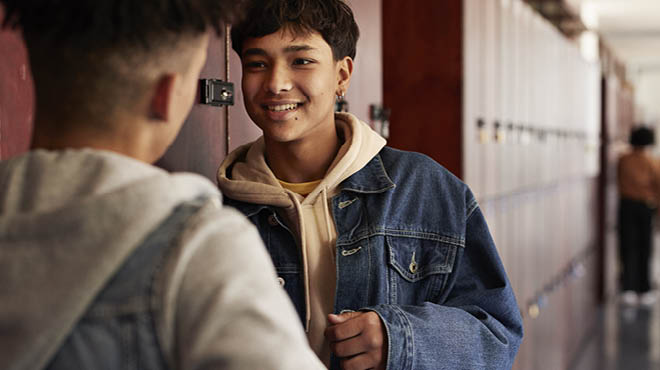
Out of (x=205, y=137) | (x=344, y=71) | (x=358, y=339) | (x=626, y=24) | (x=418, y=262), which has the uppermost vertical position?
(x=626, y=24)

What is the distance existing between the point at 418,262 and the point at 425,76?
5.96ft

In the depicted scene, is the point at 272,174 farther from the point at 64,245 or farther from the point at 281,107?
the point at 64,245

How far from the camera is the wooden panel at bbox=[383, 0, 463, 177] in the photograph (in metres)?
2.95

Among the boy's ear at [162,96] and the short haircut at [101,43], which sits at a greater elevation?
the short haircut at [101,43]

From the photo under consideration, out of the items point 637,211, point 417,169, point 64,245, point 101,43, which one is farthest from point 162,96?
point 637,211

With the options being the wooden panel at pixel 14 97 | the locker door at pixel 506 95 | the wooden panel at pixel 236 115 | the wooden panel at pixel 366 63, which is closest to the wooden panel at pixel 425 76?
the locker door at pixel 506 95

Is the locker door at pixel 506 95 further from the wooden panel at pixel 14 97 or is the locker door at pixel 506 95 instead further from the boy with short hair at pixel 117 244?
the boy with short hair at pixel 117 244

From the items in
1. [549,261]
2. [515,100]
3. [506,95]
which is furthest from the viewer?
[549,261]

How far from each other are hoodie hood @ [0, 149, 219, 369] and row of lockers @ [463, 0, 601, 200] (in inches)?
93.3

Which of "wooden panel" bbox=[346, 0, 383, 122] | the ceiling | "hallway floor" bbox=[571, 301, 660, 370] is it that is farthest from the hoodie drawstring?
the ceiling

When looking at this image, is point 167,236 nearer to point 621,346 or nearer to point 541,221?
point 541,221

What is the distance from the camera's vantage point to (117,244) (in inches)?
24.5

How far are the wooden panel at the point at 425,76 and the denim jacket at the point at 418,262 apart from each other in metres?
1.58

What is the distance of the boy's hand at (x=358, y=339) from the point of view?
1185 mm
